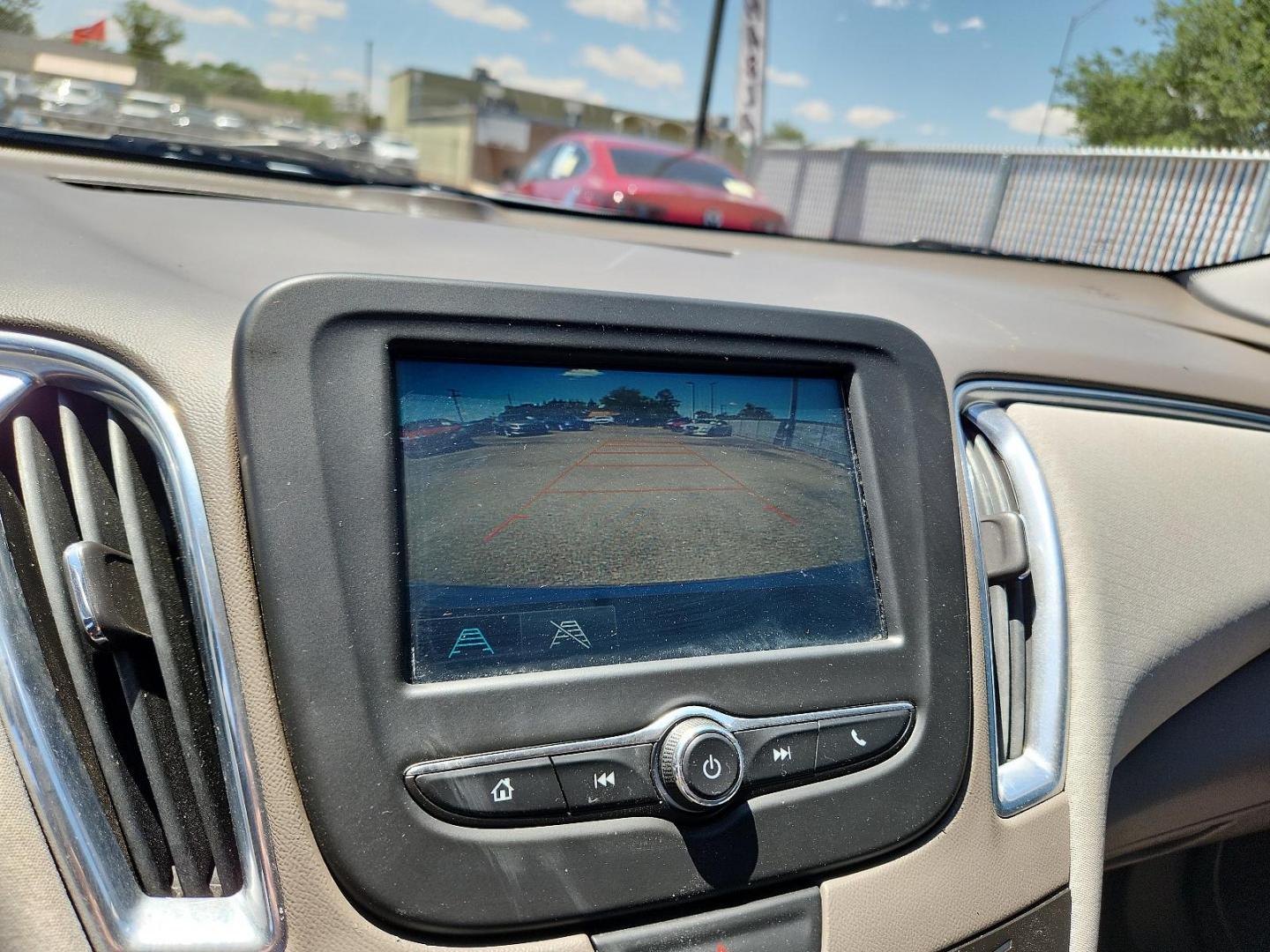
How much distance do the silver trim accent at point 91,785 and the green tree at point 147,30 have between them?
1213 mm

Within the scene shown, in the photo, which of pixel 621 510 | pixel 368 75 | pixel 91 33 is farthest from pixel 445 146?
pixel 621 510

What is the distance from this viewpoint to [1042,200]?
2.92 m

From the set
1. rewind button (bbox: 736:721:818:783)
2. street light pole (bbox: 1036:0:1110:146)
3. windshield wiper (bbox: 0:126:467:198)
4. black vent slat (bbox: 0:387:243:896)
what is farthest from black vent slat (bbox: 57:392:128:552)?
street light pole (bbox: 1036:0:1110:146)

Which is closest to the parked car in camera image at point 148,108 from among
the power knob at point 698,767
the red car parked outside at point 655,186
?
the red car parked outside at point 655,186

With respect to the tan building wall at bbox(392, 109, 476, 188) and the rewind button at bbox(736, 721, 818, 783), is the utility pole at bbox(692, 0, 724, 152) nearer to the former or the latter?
the tan building wall at bbox(392, 109, 476, 188)

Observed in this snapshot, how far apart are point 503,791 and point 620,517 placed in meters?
0.46

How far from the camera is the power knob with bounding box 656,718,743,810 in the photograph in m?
1.46

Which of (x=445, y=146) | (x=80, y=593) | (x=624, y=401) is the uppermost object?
(x=445, y=146)

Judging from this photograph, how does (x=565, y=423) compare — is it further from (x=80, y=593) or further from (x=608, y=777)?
(x=80, y=593)

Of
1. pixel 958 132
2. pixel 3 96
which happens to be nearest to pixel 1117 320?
pixel 958 132

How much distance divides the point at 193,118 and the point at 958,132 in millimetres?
1971

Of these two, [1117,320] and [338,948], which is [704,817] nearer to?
[338,948]

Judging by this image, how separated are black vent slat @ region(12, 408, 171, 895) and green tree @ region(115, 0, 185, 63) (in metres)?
1.28

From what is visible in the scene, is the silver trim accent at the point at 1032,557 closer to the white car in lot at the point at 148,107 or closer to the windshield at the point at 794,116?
the windshield at the point at 794,116
